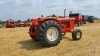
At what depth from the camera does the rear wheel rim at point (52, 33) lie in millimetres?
9273

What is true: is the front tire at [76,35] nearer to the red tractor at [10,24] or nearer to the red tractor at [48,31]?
the red tractor at [48,31]

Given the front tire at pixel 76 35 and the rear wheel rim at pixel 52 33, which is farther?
the front tire at pixel 76 35

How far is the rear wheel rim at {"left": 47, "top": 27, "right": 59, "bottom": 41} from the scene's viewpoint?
9273 mm

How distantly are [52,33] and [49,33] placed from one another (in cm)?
17

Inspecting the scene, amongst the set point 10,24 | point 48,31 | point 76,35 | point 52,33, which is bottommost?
point 10,24

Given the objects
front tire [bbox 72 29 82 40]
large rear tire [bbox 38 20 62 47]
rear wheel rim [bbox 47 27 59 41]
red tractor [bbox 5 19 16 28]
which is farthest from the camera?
red tractor [bbox 5 19 16 28]

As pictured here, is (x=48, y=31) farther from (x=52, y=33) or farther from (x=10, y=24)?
(x=10, y=24)

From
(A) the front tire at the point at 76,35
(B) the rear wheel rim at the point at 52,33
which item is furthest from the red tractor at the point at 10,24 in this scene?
(B) the rear wheel rim at the point at 52,33

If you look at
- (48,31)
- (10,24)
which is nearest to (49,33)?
(48,31)

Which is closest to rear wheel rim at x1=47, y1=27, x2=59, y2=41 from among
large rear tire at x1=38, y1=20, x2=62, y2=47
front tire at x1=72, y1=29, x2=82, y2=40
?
large rear tire at x1=38, y1=20, x2=62, y2=47

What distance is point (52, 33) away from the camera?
9.39 meters

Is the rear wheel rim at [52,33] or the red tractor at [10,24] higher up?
the rear wheel rim at [52,33]

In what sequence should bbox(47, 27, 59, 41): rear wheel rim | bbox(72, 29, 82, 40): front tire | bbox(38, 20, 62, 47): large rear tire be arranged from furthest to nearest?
bbox(72, 29, 82, 40): front tire < bbox(47, 27, 59, 41): rear wheel rim < bbox(38, 20, 62, 47): large rear tire

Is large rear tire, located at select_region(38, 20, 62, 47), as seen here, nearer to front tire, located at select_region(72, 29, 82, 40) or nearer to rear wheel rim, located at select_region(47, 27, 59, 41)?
rear wheel rim, located at select_region(47, 27, 59, 41)
